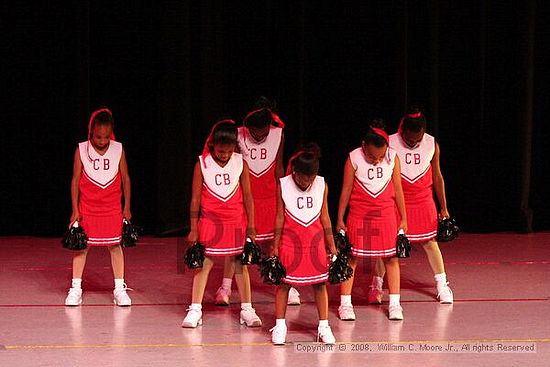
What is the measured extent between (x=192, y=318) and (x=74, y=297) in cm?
97

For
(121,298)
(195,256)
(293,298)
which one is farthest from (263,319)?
(121,298)

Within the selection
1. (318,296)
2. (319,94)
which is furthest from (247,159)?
(319,94)

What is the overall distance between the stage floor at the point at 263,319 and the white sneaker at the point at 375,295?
9 centimetres

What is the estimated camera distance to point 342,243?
6.29 metres

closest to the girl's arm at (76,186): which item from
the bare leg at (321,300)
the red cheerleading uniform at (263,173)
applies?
the red cheerleading uniform at (263,173)

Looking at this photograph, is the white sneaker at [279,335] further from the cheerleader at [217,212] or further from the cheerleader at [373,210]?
the cheerleader at [373,210]

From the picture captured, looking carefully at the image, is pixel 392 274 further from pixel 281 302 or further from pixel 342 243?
pixel 281 302

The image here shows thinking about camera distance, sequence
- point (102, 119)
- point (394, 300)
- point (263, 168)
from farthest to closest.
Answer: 1. point (263, 168)
2. point (102, 119)
3. point (394, 300)

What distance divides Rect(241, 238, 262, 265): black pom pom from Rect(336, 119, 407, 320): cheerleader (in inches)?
20.4

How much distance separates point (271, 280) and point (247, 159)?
51.0 inches

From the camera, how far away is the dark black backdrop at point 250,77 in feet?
30.1

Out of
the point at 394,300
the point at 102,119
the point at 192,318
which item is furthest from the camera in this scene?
the point at 102,119

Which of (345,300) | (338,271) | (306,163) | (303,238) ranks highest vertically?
(306,163)

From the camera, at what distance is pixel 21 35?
361 inches
